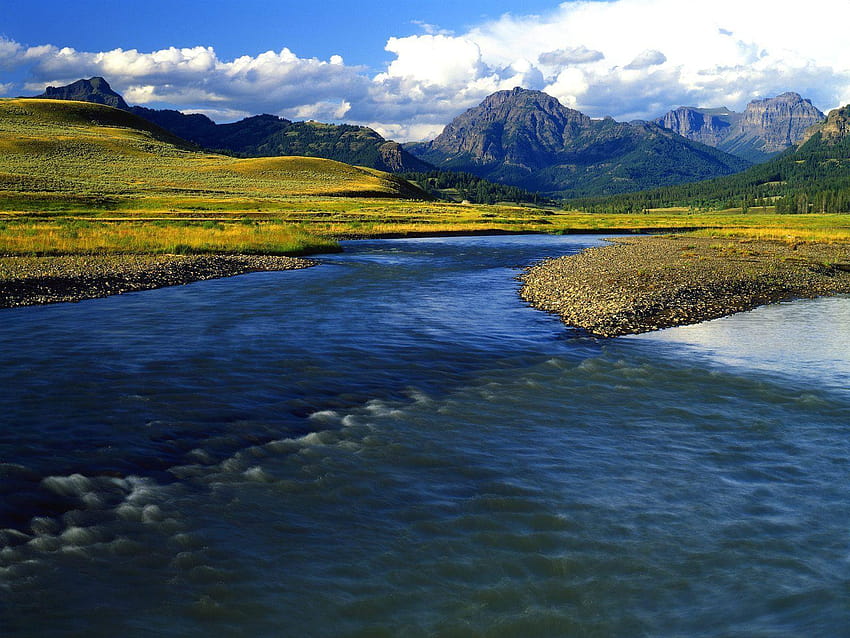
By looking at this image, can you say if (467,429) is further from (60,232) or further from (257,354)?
→ (60,232)

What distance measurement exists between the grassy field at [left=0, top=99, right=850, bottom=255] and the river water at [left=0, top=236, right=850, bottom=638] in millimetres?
34240

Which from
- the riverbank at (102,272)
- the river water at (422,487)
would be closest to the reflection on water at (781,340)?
the river water at (422,487)

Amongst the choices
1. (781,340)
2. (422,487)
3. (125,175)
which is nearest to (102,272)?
(422,487)

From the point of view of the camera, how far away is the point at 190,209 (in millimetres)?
103125

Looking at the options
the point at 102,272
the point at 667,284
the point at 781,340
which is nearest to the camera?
the point at 781,340

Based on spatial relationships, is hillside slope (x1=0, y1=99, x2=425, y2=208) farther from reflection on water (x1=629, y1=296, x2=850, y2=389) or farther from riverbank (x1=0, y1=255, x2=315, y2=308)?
reflection on water (x1=629, y1=296, x2=850, y2=389)

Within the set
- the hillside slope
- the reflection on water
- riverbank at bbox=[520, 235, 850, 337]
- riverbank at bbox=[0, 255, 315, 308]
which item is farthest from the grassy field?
the reflection on water

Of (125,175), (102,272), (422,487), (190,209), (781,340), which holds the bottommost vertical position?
(422,487)

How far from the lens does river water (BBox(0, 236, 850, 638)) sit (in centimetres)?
845

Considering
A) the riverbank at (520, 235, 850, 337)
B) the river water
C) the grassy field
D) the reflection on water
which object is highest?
the grassy field

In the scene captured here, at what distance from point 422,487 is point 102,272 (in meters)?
32.7

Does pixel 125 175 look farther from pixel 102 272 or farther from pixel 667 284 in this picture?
pixel 667 284

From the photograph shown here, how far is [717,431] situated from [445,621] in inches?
375

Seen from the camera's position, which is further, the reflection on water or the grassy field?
the grassy field
